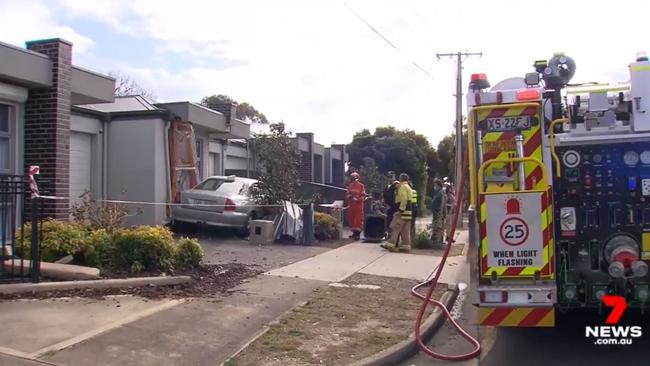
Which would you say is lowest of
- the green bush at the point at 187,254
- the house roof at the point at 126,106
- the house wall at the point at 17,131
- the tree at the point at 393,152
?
the green bush at the point at 187,254

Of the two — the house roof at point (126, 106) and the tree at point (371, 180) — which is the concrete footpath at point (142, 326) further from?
the tree at point (371, 180)

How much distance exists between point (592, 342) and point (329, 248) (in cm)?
770

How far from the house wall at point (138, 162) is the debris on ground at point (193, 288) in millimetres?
5547

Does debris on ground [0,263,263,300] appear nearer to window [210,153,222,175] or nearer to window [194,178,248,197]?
window [194,178,248,197]

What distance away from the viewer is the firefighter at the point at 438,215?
48.9ft

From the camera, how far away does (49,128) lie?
997cm

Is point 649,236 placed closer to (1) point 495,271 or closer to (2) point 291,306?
(1) point 495,271

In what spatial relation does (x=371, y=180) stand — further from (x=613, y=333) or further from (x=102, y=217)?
(x=613, y=333)

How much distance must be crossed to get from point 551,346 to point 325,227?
9157 mm

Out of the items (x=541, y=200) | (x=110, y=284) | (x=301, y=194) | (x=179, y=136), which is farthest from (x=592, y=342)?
(x=179, y=136)

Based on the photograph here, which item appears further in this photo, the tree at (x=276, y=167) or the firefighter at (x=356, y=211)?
the firefighter at (x=356, y=211)

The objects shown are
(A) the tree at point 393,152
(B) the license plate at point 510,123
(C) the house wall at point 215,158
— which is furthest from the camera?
(A) the tree at point 393,152

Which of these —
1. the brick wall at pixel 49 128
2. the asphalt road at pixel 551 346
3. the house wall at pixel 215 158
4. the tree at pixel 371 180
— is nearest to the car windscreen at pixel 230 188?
the brick wall at pixel 49 128

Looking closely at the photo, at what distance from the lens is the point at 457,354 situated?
20.6 feet
